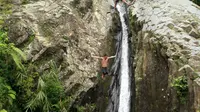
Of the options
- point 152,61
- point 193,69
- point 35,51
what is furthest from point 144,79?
point 35,51

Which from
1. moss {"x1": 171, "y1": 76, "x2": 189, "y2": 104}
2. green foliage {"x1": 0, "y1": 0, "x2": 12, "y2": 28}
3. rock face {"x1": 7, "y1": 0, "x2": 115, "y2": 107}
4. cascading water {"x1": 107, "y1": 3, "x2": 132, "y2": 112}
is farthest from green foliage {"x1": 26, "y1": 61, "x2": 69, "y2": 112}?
moss {"x1": 171, "y1": 76, "x2": 189, "y2": 104}

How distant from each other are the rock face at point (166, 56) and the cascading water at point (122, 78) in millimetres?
1090

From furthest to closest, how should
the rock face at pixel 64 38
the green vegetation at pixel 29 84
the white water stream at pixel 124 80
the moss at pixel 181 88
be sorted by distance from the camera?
the white water stream at pixel 124 80, the rock face at pixel 64 38, the green vegetation at pixel 29 84, the moss at pixel 181 88

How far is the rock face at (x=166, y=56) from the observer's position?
1051cm

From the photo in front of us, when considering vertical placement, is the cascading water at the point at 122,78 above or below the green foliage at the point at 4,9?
below

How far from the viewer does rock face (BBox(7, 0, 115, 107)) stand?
1287cm

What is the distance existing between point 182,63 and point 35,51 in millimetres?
6844

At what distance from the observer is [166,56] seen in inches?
462

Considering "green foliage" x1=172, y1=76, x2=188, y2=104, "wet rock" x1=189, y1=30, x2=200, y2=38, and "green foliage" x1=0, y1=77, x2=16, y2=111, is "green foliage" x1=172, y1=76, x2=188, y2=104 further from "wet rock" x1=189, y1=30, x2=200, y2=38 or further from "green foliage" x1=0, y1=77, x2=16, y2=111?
"green foliage" x1=0, y1=77, x2=16, y2=111

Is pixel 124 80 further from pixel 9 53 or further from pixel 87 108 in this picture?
pixel 9 53

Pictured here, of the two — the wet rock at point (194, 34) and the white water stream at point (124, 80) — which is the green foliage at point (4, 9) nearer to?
the white water stream at point (124, 80)

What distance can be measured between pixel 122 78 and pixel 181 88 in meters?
5.00

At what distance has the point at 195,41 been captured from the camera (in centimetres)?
1185

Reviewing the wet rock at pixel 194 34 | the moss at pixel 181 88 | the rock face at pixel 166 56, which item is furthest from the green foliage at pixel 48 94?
the wet rock at pixel 194 34
